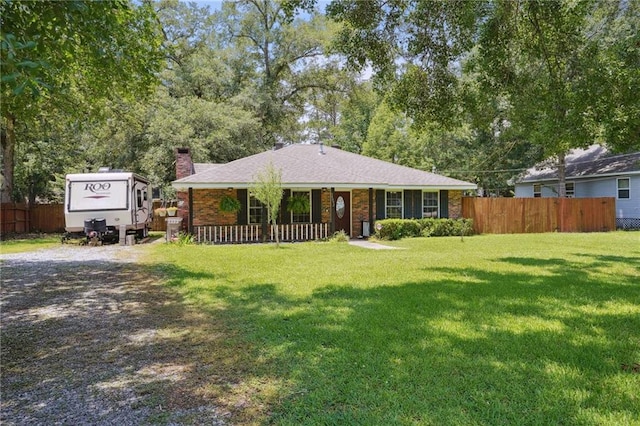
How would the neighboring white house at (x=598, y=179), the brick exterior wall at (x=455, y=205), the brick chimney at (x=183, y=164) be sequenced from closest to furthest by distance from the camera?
the brick chimney at (x=183, y=164) → the brick exterior wall at (x=455, y=205) → the neighboring white house at (x=598, y=179)

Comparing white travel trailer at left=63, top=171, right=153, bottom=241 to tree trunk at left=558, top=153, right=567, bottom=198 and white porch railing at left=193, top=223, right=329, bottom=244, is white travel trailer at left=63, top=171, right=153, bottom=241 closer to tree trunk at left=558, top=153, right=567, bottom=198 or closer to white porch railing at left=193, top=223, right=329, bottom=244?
white porch railing at left=193, top=223, right=329, bottom=244

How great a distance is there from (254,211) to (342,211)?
3.91m

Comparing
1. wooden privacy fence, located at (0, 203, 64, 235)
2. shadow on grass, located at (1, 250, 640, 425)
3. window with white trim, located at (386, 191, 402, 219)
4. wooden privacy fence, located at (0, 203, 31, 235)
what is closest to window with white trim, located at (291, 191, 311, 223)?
window with white trim, located at (386, 191, 402, 219)

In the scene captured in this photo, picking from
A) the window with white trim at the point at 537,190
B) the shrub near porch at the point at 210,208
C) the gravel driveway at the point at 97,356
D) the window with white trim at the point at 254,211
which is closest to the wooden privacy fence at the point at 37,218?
the shrub near porch at the point at 210,208

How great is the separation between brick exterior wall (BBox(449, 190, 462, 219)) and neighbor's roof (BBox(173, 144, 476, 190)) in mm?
648

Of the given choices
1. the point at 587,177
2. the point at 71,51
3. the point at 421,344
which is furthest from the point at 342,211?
the point at 587,177

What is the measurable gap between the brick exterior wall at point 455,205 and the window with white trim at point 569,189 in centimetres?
1075

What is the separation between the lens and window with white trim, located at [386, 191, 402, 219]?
1962 centimetres

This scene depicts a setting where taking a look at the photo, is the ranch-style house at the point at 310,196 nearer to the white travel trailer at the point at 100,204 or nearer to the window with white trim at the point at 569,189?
the white travel trailer at the point at 100,204

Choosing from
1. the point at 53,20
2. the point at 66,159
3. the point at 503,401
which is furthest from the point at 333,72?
the point at 503,401

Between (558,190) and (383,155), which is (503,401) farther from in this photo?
(383,155)

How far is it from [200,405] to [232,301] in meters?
3.41

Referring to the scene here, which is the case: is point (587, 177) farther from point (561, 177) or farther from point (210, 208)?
point (210, 208)

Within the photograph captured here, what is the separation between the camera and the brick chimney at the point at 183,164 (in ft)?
63.6
